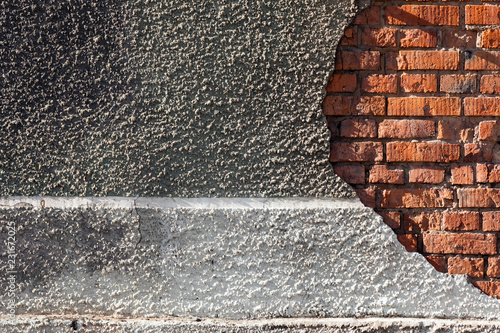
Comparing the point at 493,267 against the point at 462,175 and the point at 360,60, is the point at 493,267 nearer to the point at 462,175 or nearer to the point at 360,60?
the point at 462,175

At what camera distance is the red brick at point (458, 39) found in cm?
182

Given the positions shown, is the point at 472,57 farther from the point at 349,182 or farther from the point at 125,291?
the point at 125,291

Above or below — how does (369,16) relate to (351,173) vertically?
above

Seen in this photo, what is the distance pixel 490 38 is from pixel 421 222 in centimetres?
87

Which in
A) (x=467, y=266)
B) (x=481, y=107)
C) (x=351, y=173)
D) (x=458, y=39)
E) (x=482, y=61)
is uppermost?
(x=458, y=39)

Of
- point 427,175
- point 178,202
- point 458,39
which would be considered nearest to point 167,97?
point 178,202

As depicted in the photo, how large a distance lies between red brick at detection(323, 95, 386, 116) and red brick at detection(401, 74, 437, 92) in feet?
0.55

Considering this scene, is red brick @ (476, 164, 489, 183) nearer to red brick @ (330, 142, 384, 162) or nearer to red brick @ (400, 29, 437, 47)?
red brick @ (330, 142, 384, 162)

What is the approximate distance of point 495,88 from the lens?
1.82 meters

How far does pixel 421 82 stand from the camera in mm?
1815

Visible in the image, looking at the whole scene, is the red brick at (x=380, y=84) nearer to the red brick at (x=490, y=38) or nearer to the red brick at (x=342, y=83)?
the red brick at (x=342, y=83)

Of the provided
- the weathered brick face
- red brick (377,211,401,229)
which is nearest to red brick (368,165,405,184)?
the weathered brick face

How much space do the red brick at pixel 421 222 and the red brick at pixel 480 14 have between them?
873mm

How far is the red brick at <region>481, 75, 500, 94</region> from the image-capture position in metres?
1.82
